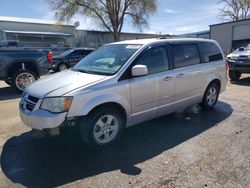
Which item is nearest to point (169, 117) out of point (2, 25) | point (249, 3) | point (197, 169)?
point (197, 169)

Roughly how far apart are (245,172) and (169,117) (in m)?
→ 2.37

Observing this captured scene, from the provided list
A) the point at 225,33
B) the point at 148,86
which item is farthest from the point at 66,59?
the point at 225,33

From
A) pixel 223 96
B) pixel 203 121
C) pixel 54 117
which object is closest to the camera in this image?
pixel 54 117

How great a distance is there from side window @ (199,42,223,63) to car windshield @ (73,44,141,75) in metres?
1.91

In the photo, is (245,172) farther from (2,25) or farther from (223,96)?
(2,25)

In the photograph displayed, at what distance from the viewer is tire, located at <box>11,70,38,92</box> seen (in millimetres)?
8250

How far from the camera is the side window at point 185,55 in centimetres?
484

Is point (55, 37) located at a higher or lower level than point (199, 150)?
higher

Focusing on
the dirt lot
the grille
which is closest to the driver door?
the dirt lot

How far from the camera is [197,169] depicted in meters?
3.24

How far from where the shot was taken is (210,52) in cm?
573

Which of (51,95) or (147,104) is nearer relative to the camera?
(51,95)

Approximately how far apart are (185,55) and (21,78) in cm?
592

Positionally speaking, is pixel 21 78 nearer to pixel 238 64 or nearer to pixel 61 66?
pixel 61 66
